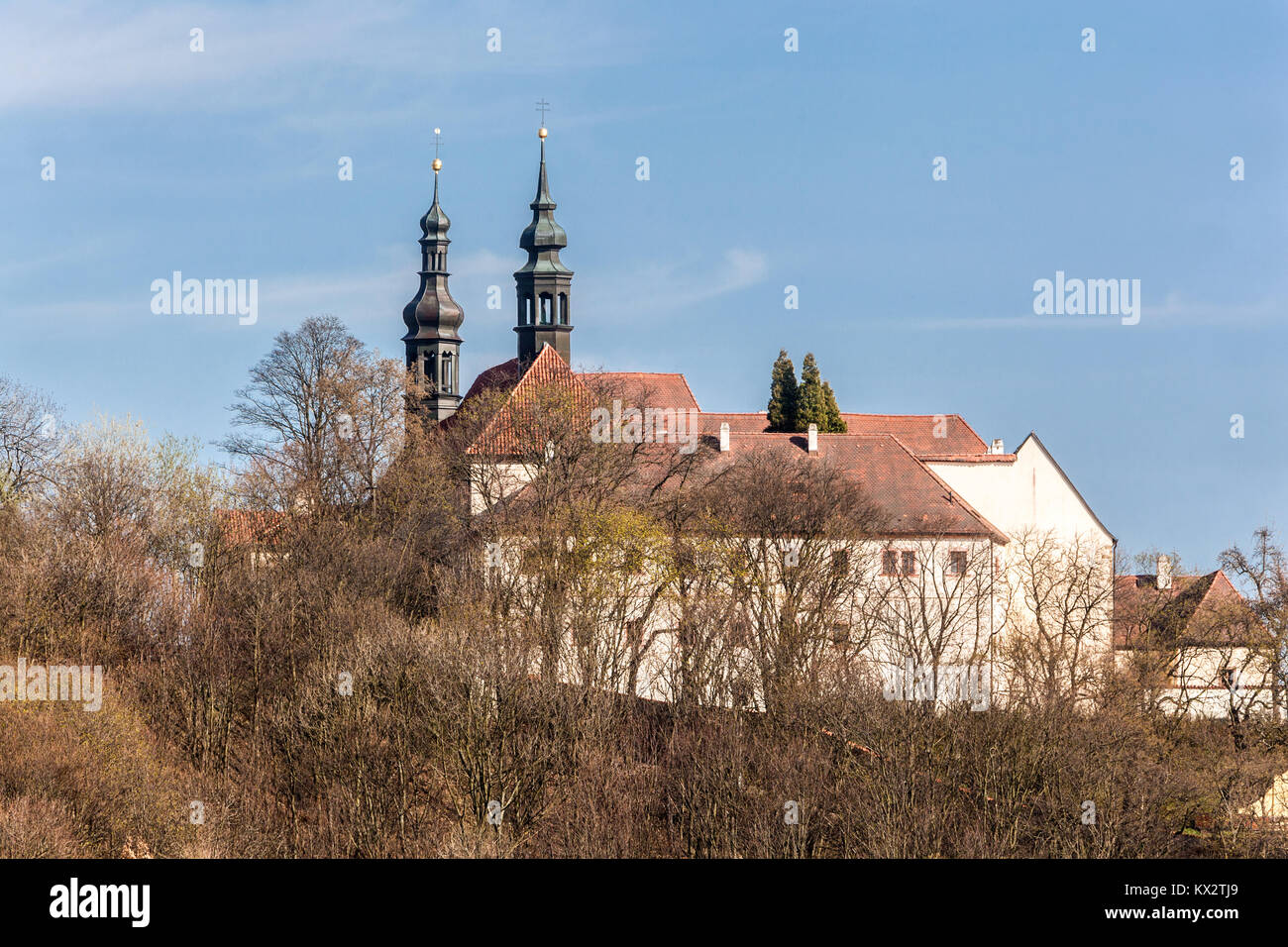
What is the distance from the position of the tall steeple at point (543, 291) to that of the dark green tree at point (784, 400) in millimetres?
10641

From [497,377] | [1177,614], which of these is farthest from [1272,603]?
[497,377]

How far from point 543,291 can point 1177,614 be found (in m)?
33.0

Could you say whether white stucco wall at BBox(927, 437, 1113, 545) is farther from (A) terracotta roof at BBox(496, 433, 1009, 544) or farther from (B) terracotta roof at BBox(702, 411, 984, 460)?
(B) terracotta roof at BBox(702, 411, 984, 460)

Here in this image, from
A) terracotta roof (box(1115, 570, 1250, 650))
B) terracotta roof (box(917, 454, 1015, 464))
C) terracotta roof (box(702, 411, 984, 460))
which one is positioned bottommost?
terracotta roof (box(1115, 570, 1250, 650))

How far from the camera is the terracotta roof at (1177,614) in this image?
5491cm

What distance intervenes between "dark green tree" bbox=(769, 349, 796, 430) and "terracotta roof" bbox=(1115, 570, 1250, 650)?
19.4 metres

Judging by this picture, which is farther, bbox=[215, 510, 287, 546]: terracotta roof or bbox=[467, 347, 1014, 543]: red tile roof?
bbox=[467, 347, 1014, 543]: red tile roof

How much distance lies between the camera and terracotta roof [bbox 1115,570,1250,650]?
5491cm

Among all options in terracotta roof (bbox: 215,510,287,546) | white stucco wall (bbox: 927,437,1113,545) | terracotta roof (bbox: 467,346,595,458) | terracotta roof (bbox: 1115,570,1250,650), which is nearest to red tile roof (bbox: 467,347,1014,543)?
terracotta roof (bbox: 467,346,595,458)

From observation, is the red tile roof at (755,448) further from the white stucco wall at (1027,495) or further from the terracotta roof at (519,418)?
the white stucco wall at (1027,495)

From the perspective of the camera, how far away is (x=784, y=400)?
247 ft
